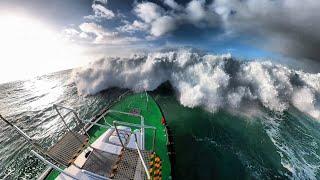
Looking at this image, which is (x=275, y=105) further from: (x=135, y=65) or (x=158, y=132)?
(x=135, y=65)

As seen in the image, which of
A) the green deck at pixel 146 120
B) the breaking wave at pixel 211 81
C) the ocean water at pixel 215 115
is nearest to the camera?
the green deck at pixel 146 120

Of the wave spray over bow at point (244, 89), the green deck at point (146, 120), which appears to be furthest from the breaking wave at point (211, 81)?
the green deck at point (146, 120)

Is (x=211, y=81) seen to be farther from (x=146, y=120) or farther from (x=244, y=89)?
(x=146, y=120)

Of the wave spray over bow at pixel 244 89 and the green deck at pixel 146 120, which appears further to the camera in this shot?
the wave spray over bow at pixel 244 89

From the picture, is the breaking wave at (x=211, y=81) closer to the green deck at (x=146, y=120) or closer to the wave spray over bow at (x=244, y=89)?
the wave spray over bow at (x=244, y=89)

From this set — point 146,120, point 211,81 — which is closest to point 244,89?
point 211,81
